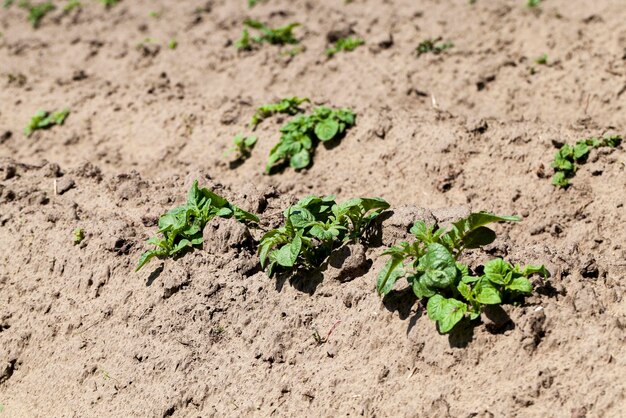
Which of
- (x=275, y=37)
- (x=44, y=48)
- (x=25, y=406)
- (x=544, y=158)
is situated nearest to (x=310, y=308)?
(x=25, y=406)

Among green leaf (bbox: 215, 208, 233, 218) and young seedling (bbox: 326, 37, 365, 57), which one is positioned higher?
green leaf (bbox: 215, 208, 233, 218)

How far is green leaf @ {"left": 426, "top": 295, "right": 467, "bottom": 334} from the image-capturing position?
305 cm

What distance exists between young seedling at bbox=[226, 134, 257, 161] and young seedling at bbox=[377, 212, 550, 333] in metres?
2.13

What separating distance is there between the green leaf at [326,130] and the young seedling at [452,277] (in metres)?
1.74

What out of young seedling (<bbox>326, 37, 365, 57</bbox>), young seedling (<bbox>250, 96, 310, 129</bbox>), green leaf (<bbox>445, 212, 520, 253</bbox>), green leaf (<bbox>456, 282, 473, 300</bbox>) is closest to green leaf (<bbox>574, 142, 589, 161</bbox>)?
green leaf (<bbox>445, 212, 520, 253</bbox>)

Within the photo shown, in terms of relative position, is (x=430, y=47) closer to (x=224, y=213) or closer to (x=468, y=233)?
(x=224, y=213)

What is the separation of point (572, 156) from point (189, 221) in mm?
2371

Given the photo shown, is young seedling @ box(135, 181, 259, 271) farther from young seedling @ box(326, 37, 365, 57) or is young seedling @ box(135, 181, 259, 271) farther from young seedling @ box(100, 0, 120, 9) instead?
young seedling @ box(100, 0, 120, 9)

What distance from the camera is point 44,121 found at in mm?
6125

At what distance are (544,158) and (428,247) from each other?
1687mm

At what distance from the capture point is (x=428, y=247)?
3289 mm

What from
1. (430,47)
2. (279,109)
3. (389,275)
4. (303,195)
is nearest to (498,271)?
(389,275)

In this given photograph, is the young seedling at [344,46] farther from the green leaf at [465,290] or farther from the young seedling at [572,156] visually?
the green leaf at [465,290]

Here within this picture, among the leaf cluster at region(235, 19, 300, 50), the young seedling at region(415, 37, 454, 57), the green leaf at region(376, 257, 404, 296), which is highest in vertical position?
the green leaf at region(376, 257, 404, 296)
